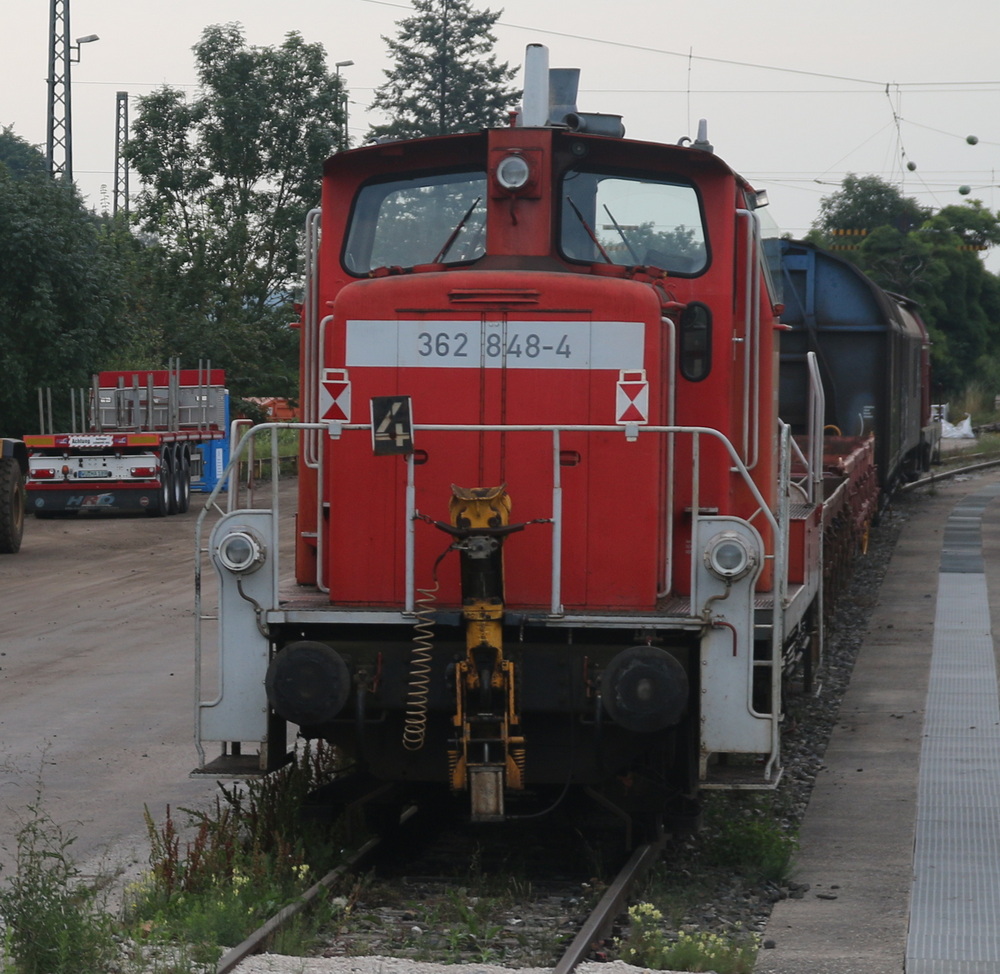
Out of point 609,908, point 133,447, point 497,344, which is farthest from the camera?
point 133,447

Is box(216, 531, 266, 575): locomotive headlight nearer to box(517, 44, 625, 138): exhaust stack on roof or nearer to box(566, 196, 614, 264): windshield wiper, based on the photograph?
box(566, 196, 614, 264): windshield wiper

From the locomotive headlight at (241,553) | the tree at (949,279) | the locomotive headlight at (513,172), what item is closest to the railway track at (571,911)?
the locomotive headlight at (241,553)

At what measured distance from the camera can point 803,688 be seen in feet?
32.4

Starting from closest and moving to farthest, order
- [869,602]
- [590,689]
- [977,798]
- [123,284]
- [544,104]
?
[590,689] → [544,104] → [977,798] → [869,602] → [123,284]

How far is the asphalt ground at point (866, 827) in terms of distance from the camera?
537 centimetres

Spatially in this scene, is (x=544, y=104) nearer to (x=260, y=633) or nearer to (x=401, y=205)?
(x=401, y=205)

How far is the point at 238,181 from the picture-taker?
3366 cm

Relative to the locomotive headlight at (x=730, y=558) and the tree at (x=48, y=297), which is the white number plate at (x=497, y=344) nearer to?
the locomotive headlight at (x=730, y=558)

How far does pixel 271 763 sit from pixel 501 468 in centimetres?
153

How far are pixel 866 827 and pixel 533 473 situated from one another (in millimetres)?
2596

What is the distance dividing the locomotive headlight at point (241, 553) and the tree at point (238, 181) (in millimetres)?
26823

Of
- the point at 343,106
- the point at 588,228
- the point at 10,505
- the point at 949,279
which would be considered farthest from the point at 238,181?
the point at 588,228

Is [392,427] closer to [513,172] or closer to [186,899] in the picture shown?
[513,172]

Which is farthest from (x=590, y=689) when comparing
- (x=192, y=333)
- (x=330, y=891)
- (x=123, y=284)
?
(x=192, y=333)
